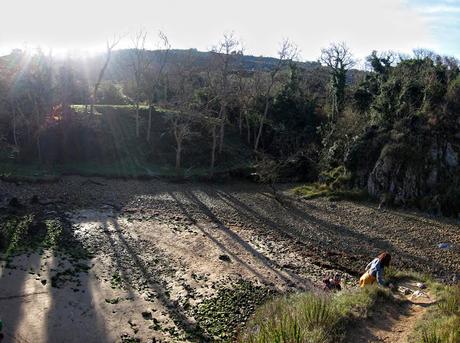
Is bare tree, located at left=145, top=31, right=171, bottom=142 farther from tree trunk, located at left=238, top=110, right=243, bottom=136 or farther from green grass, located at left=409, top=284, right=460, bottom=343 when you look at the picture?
green grass, located at left=409, top=284, right=460, bottom=343

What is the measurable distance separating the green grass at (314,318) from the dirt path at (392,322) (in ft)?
0.96

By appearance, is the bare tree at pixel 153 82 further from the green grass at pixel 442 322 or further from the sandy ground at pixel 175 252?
Result: the green grass at pixel 442 322

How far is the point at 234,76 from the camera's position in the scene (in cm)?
5428

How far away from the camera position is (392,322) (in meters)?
12.3

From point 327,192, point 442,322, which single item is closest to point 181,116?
point 327,192

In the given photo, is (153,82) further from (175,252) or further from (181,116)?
(175,252)

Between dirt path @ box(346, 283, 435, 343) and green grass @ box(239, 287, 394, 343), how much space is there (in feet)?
0.96

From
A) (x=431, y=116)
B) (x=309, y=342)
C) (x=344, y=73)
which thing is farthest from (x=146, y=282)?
(x=344, y=73)

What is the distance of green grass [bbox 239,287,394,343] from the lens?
9312 millimetres

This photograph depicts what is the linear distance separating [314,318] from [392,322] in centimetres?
273

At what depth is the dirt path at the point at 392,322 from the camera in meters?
11.2

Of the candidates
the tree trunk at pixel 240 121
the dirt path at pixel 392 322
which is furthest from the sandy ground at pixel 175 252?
the tree trunk at pixel 240 121

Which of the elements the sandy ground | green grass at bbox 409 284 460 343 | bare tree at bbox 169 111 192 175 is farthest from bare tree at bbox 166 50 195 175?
green grass at bbox 409 284 460 343

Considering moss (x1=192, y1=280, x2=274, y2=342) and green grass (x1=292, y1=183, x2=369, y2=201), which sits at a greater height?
green grass (x1=292, y1=183, x2=369, y2=201)
